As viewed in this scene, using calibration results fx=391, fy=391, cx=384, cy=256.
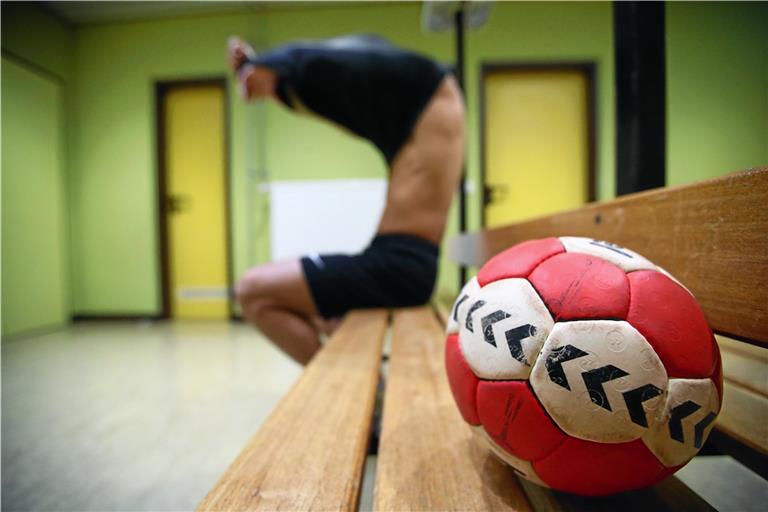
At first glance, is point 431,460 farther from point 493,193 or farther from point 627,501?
point 493,193

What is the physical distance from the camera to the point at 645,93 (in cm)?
80

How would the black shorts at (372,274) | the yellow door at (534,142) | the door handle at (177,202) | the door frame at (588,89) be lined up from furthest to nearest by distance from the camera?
1. the door handle at (177,202)
2. the yellow door at (534,142)
3. the door frame at (588,89)
4. the black shorts at (372,274)

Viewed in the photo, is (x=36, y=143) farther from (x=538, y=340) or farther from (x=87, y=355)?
(x=538, y=340)

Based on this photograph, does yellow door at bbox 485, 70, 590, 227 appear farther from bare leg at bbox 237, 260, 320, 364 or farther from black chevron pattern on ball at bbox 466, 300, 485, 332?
black chevron pattern on ball at bbox 466, 300, 485, 332

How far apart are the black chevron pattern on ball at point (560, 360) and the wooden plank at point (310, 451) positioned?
0.91 feet

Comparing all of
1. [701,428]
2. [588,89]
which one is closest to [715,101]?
[588,89]

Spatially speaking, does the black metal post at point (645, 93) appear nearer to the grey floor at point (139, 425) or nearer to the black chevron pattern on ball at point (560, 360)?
the black chevron pattern on ball at point (560, 360)

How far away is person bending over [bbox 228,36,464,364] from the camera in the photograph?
52.2 inches

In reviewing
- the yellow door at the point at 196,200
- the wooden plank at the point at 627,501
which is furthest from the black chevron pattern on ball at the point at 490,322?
the yellow door at the point at 196,200

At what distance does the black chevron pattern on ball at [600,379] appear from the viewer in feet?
1.34

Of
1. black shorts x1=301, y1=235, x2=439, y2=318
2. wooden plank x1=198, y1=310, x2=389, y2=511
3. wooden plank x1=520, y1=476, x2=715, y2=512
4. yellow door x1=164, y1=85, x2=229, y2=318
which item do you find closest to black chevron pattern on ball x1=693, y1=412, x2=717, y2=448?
wooden plank x1=520, y1=476, x2=715, y2=512

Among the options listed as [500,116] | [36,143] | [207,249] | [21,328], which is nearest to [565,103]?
[500,116]

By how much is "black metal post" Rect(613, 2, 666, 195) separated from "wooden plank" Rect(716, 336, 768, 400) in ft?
1.37

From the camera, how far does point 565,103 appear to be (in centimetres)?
393
